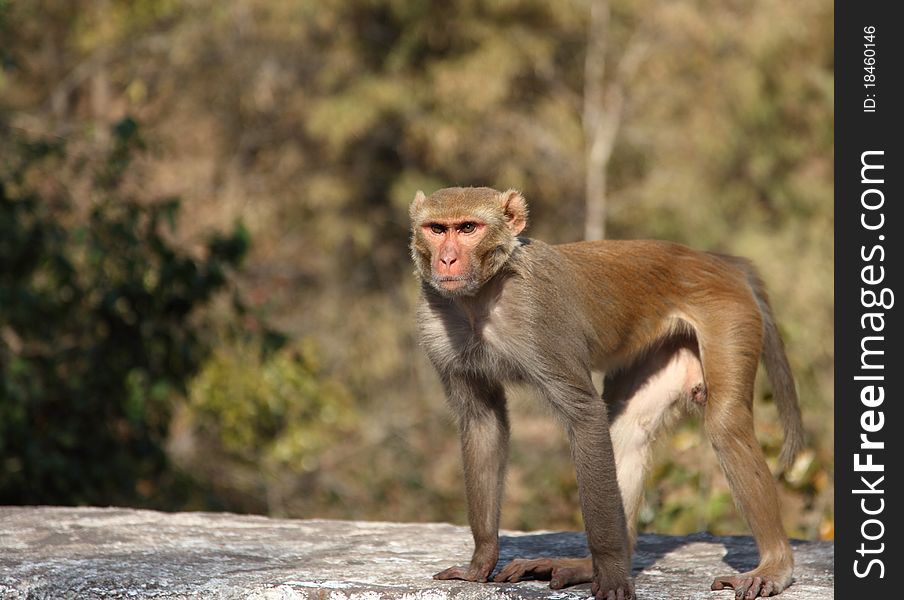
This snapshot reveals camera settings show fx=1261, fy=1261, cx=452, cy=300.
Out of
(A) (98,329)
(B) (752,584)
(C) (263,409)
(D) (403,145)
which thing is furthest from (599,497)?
(D) (403,145)

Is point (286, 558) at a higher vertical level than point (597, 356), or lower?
lower

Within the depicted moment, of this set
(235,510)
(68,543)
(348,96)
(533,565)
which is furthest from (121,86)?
(533,565)

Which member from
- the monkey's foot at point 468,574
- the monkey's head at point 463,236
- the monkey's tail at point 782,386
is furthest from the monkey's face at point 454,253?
the monkey's tail at point 782,386

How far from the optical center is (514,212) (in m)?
5.01

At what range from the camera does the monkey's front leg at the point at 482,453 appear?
5133 millimetres

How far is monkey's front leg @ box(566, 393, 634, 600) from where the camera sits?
4.76 metres

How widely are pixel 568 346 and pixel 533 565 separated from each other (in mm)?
944

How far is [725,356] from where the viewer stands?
534cm

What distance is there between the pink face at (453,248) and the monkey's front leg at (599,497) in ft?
2.16

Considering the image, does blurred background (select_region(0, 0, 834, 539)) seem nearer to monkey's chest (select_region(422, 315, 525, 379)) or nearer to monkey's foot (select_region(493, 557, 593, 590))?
monkey's foot (select_region(493, 557, 593, 590))

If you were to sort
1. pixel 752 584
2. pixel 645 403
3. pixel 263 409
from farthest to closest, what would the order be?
pixel 263 409, pixel 645 403, pixel 752 584

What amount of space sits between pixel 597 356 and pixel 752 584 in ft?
3.69

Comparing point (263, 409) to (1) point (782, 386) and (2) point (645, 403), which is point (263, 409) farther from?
(1) point (782, 386)

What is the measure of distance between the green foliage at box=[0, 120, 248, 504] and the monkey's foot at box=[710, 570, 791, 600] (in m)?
5.00
